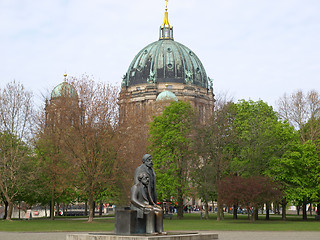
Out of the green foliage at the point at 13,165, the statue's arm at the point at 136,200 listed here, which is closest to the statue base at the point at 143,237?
the statue's arm at the point at 136,200

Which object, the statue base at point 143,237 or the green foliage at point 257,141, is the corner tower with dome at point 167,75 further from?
the statue base at point 143,237

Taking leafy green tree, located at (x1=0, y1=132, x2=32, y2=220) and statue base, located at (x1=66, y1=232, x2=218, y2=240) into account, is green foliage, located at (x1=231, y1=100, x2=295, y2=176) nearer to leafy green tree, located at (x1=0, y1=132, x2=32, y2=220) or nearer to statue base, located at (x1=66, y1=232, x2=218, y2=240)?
leafy green tree, located at (x1=0, y1=132, x2=32, y2=220)

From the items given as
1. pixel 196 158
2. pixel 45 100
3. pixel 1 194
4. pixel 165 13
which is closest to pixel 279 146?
pixel 196 158

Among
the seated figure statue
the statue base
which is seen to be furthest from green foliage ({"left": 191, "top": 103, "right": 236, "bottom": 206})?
the seated figure statue

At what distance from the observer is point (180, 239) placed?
58.2 ft

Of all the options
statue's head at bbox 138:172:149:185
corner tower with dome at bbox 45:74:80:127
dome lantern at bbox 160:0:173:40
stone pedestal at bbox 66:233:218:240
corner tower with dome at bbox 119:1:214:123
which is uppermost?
dome lantern at bbox 160:0:173:40

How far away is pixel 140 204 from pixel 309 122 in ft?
139

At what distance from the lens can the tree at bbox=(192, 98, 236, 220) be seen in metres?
47.2

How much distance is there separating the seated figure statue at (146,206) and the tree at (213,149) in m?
27.6

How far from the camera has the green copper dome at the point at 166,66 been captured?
398ft

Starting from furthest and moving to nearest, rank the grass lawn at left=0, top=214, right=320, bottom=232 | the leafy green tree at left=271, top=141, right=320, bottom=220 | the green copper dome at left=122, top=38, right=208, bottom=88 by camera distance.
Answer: the green copper dome at left=122, top=38, right=208, bottom=88
the leafy green tree at left=271, top=141, right=320, bottom=220
the grass lawn at left=0, top=214, right=320, bottom=232

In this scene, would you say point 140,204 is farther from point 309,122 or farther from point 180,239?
point 309,122

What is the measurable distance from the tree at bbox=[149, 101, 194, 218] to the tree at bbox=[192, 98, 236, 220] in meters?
2.06

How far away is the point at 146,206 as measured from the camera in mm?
18891
